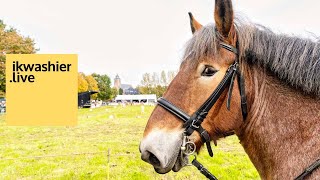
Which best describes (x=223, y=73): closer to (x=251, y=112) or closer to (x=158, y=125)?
(x=251, y=112)

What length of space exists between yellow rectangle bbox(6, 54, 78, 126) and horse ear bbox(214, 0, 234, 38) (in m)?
10.5

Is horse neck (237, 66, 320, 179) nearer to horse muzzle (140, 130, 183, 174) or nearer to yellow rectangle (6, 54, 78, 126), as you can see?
horse muzzle (140, 130, 183, 174)

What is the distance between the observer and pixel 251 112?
194cm

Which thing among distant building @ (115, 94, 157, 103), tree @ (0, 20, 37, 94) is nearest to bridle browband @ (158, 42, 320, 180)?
tree @ (0, 20, 37, 94)

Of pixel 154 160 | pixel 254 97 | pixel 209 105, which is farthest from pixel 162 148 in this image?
pixel 254 97

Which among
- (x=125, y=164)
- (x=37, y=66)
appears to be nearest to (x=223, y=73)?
(x=125, y=164)

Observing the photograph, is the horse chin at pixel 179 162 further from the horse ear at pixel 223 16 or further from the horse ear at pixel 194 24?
the horse ear at pixel 194 24

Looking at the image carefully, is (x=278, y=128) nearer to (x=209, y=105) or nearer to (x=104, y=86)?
(x=209, y=105)

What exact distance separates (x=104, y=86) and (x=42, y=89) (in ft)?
303

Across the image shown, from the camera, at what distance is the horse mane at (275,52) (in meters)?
1.80

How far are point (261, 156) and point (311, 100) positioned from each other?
21.1 inches

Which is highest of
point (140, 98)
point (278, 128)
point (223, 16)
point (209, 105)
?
point (223, 16)

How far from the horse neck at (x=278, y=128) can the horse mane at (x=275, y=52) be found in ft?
0.28

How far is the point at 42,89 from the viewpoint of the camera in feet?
40.2
